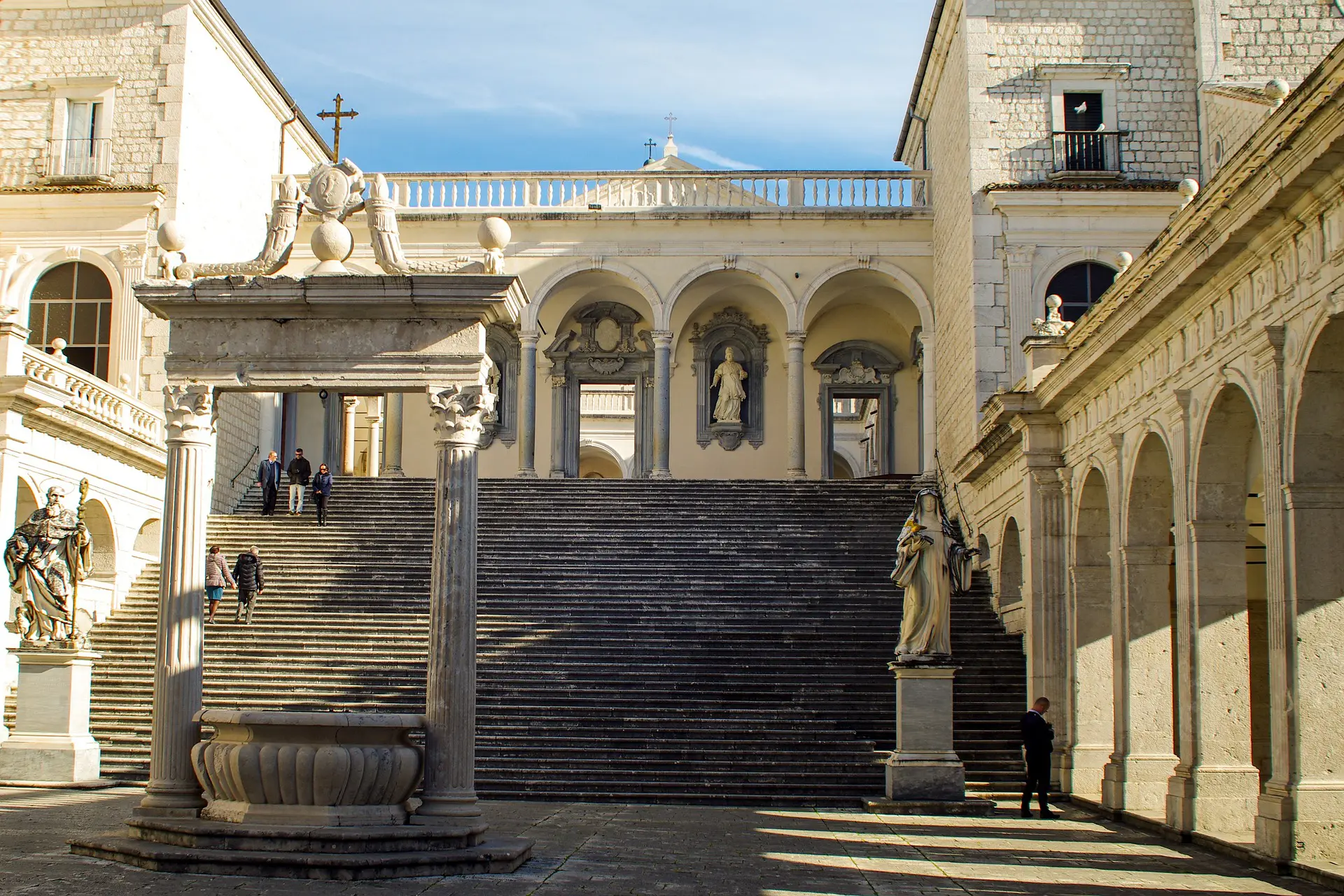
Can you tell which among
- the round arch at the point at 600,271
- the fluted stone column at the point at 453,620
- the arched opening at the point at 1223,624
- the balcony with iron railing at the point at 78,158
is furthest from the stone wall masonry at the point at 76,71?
the arched opening at the point at 1223,624

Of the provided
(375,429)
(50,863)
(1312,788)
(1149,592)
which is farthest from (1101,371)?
(375,429)

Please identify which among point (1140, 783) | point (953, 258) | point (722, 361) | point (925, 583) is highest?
point (953, 258)

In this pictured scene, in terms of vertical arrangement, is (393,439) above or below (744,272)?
below

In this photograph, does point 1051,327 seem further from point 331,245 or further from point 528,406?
point 528,406

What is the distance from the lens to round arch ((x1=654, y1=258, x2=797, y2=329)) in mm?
32281

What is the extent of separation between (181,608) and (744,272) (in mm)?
21956

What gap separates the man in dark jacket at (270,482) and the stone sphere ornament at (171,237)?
1561 cm

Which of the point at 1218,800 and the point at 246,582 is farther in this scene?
the point at 246,582

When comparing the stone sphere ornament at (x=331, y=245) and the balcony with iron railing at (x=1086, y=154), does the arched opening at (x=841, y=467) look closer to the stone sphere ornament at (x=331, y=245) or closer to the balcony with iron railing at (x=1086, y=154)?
the balcony with iron railing at (x=1086, y=154)

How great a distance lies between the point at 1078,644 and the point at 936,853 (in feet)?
23.0

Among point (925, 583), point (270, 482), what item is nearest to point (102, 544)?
point (270, 482)

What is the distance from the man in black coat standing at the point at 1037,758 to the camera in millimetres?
16406

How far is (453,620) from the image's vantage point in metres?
11.4

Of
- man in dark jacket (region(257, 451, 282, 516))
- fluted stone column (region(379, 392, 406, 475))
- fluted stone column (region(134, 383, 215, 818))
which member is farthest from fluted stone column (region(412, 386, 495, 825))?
fluted stone column (region(379, 392, 406, 475))
